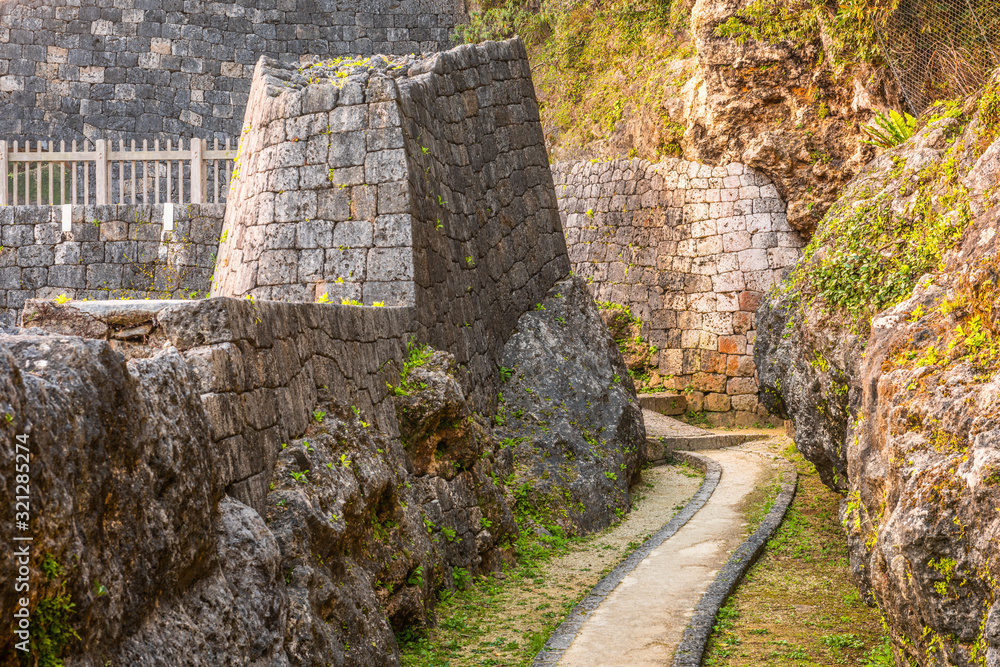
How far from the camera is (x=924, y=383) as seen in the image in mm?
4289

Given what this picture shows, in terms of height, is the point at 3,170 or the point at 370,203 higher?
the point at 3,170

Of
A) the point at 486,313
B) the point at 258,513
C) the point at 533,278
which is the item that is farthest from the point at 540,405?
the point at 258,513

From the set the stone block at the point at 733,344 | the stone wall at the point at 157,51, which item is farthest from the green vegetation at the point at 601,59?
the stone block at the point at 733,344

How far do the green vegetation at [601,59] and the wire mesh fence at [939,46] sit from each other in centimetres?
372

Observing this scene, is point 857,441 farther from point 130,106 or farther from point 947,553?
point 130,106

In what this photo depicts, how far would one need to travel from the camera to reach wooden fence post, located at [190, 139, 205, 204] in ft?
34.6

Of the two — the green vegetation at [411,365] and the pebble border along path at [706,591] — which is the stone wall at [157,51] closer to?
the green vegetation at [411,365]

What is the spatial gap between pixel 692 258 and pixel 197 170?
7521 mm

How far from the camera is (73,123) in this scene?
16250 mm

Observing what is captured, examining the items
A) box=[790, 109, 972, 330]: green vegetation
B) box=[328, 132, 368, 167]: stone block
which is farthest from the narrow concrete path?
box=[328, 132, 368, 167]: stone block

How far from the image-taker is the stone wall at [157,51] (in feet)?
52.8

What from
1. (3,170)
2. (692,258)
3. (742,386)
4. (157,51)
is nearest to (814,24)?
(692,258)

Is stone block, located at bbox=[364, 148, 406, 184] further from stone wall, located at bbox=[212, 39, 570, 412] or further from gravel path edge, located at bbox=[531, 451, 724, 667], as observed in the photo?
gravel path edge, located at bbox=[531, 451, 724, 667]

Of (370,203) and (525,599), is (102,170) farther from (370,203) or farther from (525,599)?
(525,599)
